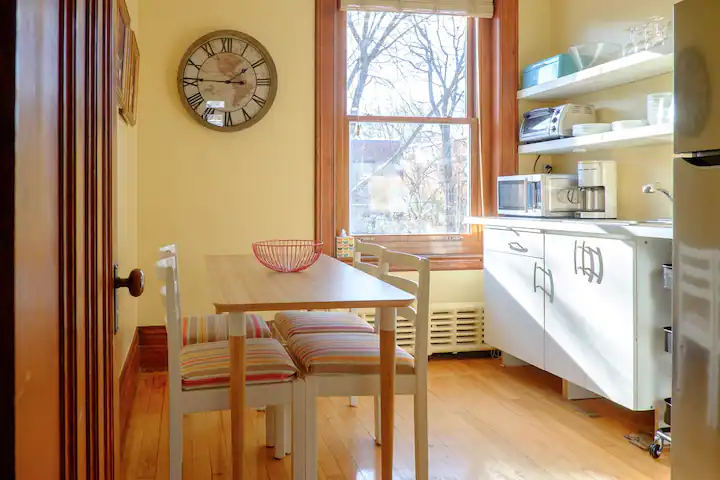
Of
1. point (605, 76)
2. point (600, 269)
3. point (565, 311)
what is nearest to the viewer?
point (600, 269)

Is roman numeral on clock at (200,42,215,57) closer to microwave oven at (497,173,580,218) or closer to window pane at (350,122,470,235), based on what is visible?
window pane at (350,122,470,235)

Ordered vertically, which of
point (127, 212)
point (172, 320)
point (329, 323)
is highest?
point (127, 212)

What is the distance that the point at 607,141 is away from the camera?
3.64m

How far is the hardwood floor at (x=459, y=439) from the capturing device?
264 centimetres

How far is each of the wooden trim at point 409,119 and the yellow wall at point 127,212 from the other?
1.36 metres

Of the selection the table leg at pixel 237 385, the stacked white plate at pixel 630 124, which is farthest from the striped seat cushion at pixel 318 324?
the stacked white plate at pixel 630 124

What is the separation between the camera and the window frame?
4391mm

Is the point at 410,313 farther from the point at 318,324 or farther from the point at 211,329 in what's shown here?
the point at 211,329

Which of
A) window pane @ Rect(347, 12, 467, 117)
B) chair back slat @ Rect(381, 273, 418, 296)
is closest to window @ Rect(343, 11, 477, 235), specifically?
window pane @ Rect(347, 12, 467, 117)

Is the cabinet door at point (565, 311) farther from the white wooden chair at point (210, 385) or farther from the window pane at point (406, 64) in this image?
the white wooden chair at point (210, 385)

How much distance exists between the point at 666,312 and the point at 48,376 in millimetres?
2828

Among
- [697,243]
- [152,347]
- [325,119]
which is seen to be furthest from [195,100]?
[697,243]

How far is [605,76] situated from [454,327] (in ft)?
5.81

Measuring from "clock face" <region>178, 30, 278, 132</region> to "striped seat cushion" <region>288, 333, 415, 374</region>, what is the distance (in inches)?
84.6
